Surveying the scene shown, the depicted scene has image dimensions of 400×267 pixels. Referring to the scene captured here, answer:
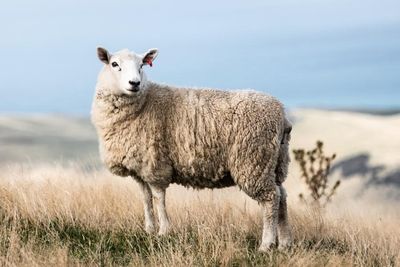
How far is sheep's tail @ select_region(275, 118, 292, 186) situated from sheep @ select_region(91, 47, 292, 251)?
0.5 inches

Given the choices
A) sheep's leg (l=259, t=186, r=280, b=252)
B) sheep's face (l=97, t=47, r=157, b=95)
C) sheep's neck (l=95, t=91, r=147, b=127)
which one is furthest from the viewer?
sheep's neck (l=95, t=91, r=147, b=127)

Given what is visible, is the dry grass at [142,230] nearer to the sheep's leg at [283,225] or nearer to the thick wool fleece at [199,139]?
the sheep's leg at [283,225]

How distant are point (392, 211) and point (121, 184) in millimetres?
4924

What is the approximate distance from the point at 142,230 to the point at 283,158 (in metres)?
1.96

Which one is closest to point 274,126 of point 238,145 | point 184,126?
point 238,145

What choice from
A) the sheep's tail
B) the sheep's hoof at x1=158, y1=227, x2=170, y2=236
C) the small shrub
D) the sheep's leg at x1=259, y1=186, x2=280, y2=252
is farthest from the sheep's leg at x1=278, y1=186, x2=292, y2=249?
the small shrub

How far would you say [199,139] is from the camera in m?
8.73

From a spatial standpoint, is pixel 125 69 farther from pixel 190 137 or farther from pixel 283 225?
pixel 283 225

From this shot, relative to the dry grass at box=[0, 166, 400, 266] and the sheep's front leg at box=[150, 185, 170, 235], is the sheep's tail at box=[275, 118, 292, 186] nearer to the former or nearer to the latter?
the dry grass at box=[0, 166, 400, 266]

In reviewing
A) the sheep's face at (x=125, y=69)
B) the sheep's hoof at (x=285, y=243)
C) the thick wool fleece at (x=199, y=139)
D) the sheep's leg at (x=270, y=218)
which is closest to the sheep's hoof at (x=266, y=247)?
the sheep's leg at (x=270, y=218)

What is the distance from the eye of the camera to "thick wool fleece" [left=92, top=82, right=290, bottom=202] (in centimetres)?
869

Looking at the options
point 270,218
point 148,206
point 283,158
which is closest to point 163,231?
point 148,206

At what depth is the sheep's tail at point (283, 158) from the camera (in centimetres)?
904

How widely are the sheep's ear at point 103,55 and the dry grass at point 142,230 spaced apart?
6.84 ft
